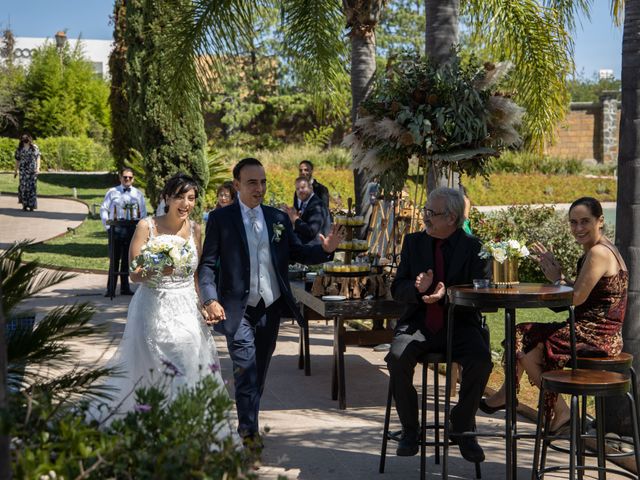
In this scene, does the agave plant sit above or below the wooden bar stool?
above

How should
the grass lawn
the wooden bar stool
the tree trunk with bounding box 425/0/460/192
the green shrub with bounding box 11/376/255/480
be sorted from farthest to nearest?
the grass lawn, the tree trunk with bounding box 425/0/460/192, the wooden bar stool, the green shrub with bounding box 11/376/255/480

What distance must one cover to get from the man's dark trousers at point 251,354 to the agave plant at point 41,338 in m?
2.62

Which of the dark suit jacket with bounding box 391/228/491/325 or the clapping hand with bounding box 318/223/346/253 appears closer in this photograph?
the dark suit jacket with bounding box 391/228/491/325

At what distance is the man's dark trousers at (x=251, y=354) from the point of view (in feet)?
21.2

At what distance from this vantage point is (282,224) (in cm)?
679

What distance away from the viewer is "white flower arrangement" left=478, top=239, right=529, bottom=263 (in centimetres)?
597

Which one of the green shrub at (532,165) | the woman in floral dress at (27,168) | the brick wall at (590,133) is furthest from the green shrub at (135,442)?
the brick wall at (590,133)

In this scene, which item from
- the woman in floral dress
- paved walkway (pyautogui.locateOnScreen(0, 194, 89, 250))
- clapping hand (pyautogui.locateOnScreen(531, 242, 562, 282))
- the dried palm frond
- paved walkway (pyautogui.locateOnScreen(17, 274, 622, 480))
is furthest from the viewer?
the woman in floral dress

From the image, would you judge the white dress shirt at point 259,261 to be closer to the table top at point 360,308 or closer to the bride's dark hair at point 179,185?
the bride's dark hair at point 179,185

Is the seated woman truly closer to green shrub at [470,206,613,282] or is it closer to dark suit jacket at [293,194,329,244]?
dark suit jacket at [293,194,329,244]

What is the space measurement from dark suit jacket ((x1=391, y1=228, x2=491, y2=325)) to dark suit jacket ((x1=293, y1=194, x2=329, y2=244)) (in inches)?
146

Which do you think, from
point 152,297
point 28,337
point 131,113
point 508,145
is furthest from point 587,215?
point 131,113

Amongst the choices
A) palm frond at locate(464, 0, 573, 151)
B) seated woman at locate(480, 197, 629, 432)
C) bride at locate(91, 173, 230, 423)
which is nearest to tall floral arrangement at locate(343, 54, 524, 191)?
seated woman at locate(480, 197, 629, 432)

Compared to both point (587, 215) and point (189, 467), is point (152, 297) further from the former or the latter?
point (189, 467)
